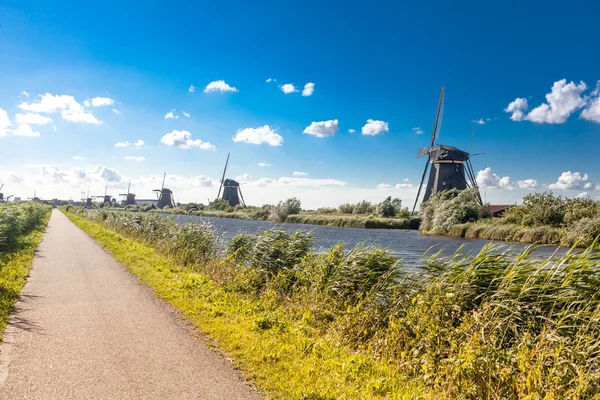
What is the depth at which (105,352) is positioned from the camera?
584 cm

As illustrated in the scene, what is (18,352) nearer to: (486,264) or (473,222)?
(486,264)

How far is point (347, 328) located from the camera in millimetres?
7566

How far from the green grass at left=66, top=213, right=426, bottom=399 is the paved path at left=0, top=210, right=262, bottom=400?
35 cm

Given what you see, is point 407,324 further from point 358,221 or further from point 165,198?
point 165,198

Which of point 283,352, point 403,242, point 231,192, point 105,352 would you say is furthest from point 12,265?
point 231,192

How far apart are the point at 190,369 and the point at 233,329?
170 cm

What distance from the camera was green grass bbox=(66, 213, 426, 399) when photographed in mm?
4996

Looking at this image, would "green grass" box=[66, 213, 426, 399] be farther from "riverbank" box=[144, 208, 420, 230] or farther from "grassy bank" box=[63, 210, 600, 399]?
"riverbank" box=[144, 208, 420, 230]

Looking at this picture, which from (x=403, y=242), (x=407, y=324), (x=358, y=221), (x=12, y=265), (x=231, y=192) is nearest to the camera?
(x=407, y=324)

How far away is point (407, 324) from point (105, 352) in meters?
4.78

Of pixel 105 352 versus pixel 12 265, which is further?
pixel 12 265

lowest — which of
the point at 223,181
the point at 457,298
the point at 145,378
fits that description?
the point at 145,378

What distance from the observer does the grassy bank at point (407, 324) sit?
16.1 ft

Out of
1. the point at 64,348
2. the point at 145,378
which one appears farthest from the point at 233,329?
the point at 64,348
